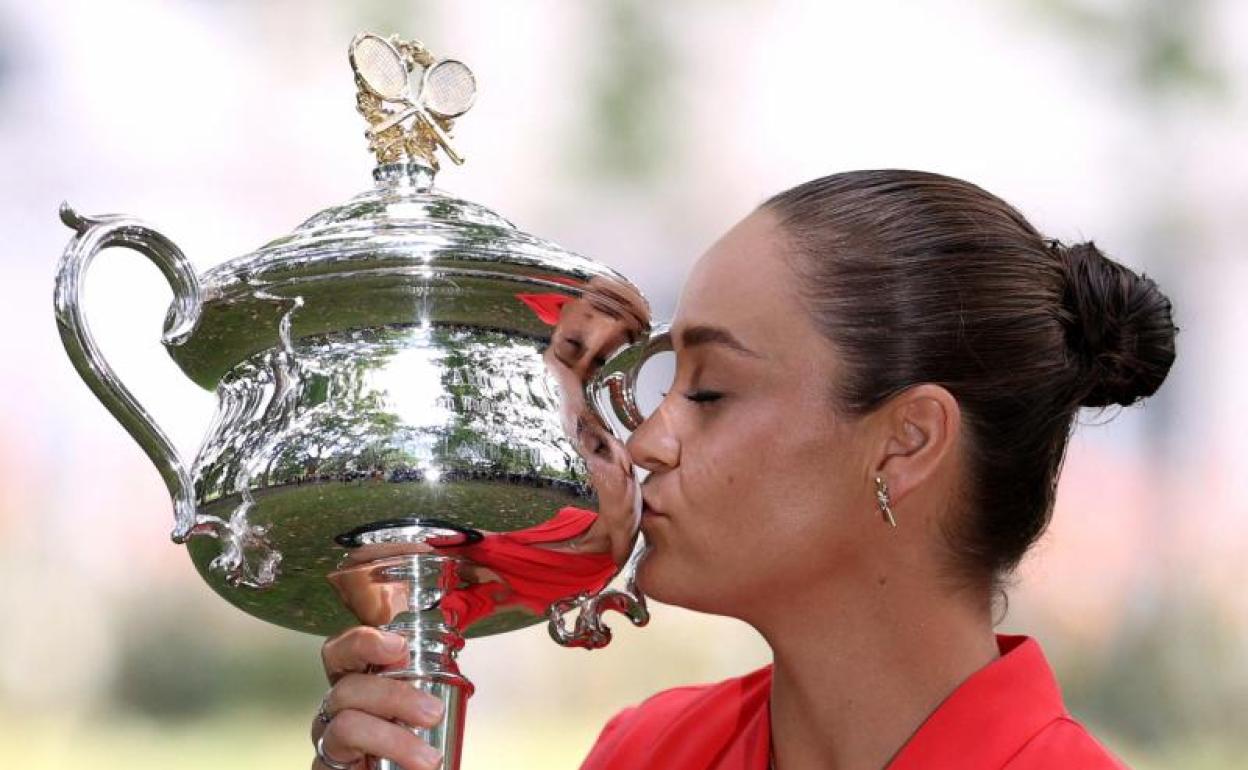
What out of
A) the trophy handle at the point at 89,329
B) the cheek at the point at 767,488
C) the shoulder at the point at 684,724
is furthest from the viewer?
the shoulder at the point at 684,724

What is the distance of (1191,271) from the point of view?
233cm

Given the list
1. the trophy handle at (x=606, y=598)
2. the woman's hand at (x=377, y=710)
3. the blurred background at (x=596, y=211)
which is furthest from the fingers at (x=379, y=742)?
the blurred background at (x=596, y=211)

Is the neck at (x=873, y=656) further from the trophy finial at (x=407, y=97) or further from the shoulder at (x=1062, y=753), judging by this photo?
the trophy finial at (x=407, y=97)

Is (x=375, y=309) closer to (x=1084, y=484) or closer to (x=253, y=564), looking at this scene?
(x=253, y=564)

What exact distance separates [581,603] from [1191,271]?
1.59 meters

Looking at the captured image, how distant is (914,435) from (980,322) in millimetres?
69

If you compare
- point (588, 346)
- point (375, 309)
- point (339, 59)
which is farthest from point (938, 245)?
point (339, 59)

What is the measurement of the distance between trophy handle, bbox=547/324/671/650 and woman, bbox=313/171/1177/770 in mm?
26

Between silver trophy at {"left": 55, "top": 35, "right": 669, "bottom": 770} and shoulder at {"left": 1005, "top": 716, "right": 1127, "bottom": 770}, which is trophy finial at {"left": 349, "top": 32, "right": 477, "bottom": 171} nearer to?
silver trophy at {"left": 55, "top": 35, "right": 669, "bottom": 770}

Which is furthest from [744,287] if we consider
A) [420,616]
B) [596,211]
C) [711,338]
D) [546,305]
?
[596,211]

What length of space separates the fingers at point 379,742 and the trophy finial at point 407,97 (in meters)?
0.28

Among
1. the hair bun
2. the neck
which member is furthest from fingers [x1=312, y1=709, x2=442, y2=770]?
the hair bun

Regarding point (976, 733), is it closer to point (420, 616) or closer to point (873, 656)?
point (873, 656)

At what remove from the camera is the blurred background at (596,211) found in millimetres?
2117
